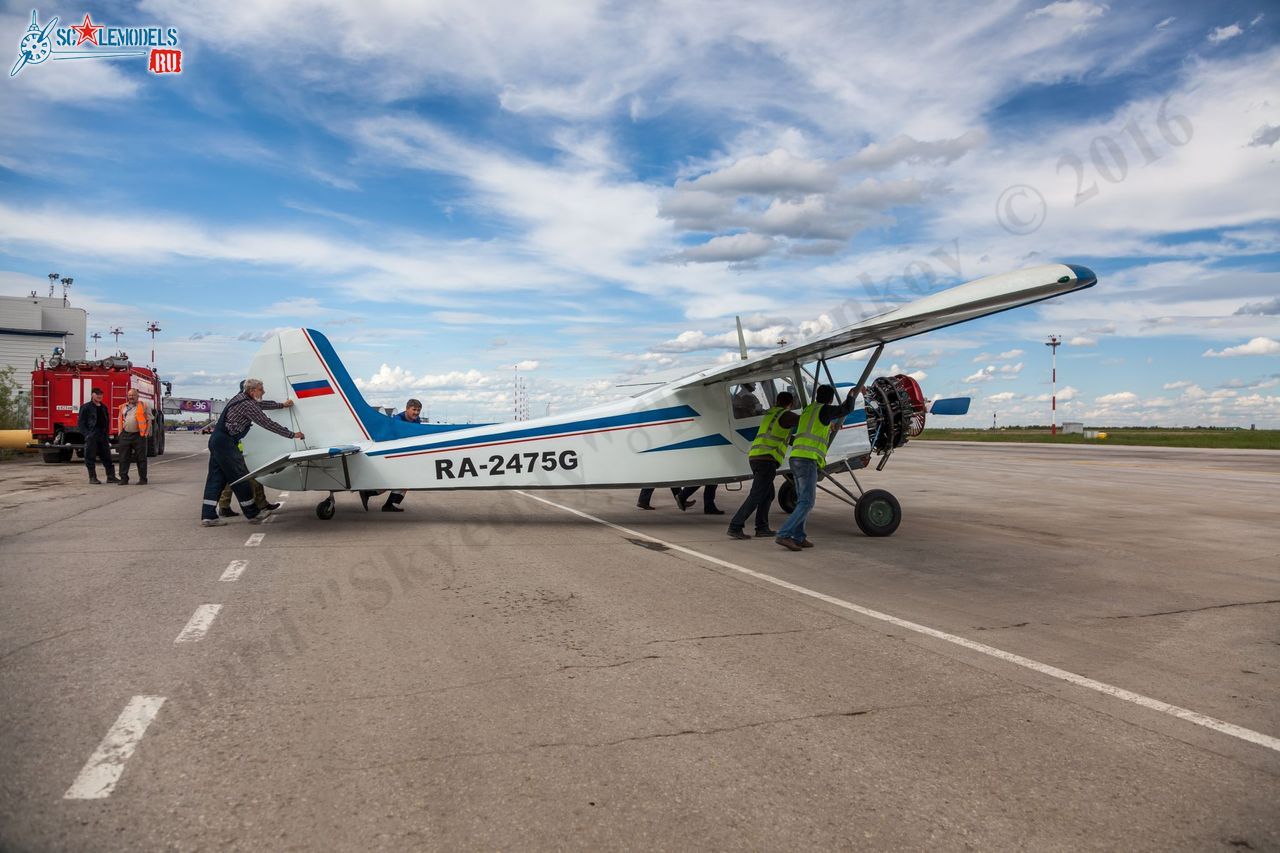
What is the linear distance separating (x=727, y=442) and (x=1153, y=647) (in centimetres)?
653

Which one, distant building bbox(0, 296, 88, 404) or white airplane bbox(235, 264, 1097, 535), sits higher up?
distant building bbox(0, 296, 88, 404)

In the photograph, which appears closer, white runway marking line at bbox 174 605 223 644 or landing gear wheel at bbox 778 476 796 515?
white runway marking line at bbox 174 605 223 644

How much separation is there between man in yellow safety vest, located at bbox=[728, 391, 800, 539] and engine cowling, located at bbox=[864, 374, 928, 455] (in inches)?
73.2

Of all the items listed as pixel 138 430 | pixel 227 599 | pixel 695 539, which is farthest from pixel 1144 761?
pixel 138 430

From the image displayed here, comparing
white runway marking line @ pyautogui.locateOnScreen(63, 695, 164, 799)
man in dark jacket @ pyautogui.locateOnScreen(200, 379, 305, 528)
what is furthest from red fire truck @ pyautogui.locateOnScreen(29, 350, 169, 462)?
white runway marking line @ pyautogui.locateOnScreen(63, 695, 164, 799)

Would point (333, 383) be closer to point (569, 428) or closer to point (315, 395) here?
point (315, 395)

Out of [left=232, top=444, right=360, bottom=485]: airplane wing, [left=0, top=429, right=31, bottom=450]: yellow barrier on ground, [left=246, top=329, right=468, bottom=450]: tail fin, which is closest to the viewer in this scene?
[left=232, top=444, right=360, bottom=485]: airplane wing

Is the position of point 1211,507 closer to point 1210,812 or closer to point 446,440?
point 446,440

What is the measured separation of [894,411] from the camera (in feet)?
37.6

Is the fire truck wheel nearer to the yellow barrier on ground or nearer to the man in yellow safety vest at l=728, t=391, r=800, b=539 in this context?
the yellow barrier on ground

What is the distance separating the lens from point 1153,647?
209 inches

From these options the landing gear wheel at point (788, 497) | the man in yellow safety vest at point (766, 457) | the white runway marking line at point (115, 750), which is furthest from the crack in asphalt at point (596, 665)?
the landing gear wheel at point (788, 497)

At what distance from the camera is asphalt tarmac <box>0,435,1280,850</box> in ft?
9.30

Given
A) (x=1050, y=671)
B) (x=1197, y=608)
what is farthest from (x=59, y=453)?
(x=1197, y=608)
